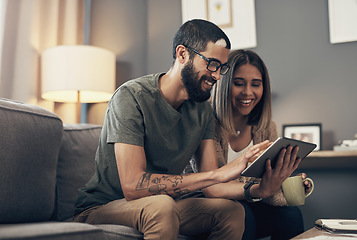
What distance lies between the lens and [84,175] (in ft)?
5.29

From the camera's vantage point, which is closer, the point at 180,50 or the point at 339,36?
the point at 180,50

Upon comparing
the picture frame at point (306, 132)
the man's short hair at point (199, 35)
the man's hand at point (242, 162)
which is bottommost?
the man's hand at point (242, 162)

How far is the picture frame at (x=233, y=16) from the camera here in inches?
111

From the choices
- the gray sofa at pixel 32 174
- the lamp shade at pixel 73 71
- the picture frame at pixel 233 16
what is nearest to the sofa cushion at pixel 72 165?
the gray sofa at pixel 32 174

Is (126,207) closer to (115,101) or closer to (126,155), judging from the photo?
(126,155)

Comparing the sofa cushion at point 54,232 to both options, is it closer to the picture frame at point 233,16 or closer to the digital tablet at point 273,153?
the digital tablet at point 273,153

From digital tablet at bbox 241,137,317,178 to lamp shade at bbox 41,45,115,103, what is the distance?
156 centimetres

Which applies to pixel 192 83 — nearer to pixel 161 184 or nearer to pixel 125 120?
pixel 125 120

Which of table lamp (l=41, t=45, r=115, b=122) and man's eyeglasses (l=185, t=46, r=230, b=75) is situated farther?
table lamp (l=41, t=45, r=115, b=122)

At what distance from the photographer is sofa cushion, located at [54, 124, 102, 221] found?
1515 millimetres

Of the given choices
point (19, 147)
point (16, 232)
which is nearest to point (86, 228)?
point (16, 232)

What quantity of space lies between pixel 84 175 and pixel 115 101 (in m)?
0.43

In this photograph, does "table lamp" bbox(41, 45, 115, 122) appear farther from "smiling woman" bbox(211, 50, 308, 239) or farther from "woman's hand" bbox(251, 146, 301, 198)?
"woman's hand" bbox(251, 146, 301, 198)

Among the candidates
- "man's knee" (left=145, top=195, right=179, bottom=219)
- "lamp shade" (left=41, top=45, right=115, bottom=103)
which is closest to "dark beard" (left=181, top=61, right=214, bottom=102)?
"man's knee" (left=145, top=195, right=179, bottom=219)
